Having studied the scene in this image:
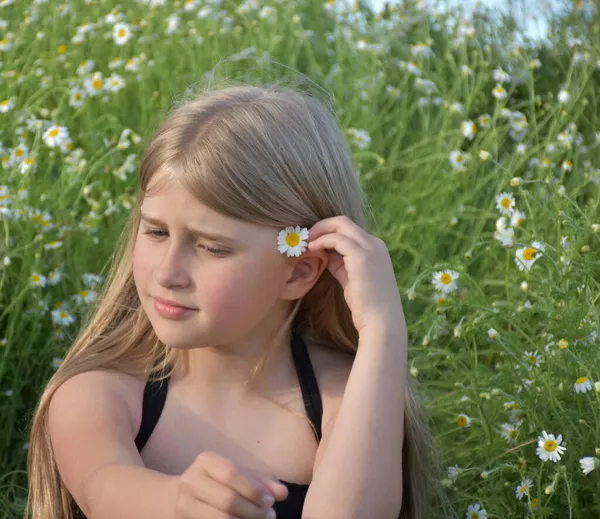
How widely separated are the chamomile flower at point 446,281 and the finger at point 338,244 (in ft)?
1.84

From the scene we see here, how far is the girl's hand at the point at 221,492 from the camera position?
1.50 m

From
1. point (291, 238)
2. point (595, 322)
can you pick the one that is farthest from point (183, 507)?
point (595, 322)

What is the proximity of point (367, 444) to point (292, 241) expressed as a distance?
1.26 feet

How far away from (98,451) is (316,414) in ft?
1.34

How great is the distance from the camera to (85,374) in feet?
6.33

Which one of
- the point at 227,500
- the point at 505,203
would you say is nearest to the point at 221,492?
the point at 227,500

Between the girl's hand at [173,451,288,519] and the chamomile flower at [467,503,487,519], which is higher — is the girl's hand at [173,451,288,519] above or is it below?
below

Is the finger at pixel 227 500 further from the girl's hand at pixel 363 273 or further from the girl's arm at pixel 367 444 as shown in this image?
the girl's hand at pixel 363 273

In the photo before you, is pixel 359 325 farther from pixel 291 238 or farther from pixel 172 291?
pixel 172 291

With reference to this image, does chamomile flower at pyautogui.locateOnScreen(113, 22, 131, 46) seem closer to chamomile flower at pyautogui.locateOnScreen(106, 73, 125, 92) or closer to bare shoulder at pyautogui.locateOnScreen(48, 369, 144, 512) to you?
chamomile flower at pyautogui.locateOnScreen(106, 73, 125, 92)

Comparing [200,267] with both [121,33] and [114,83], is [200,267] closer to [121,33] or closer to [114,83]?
[114,83]

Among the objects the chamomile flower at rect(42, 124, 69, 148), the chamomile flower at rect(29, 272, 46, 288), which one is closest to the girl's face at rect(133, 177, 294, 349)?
the chamomile flower at rect(29, 272, 46, 288)

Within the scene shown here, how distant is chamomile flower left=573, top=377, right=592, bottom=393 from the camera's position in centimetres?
213

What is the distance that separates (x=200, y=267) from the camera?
1.78 meters
